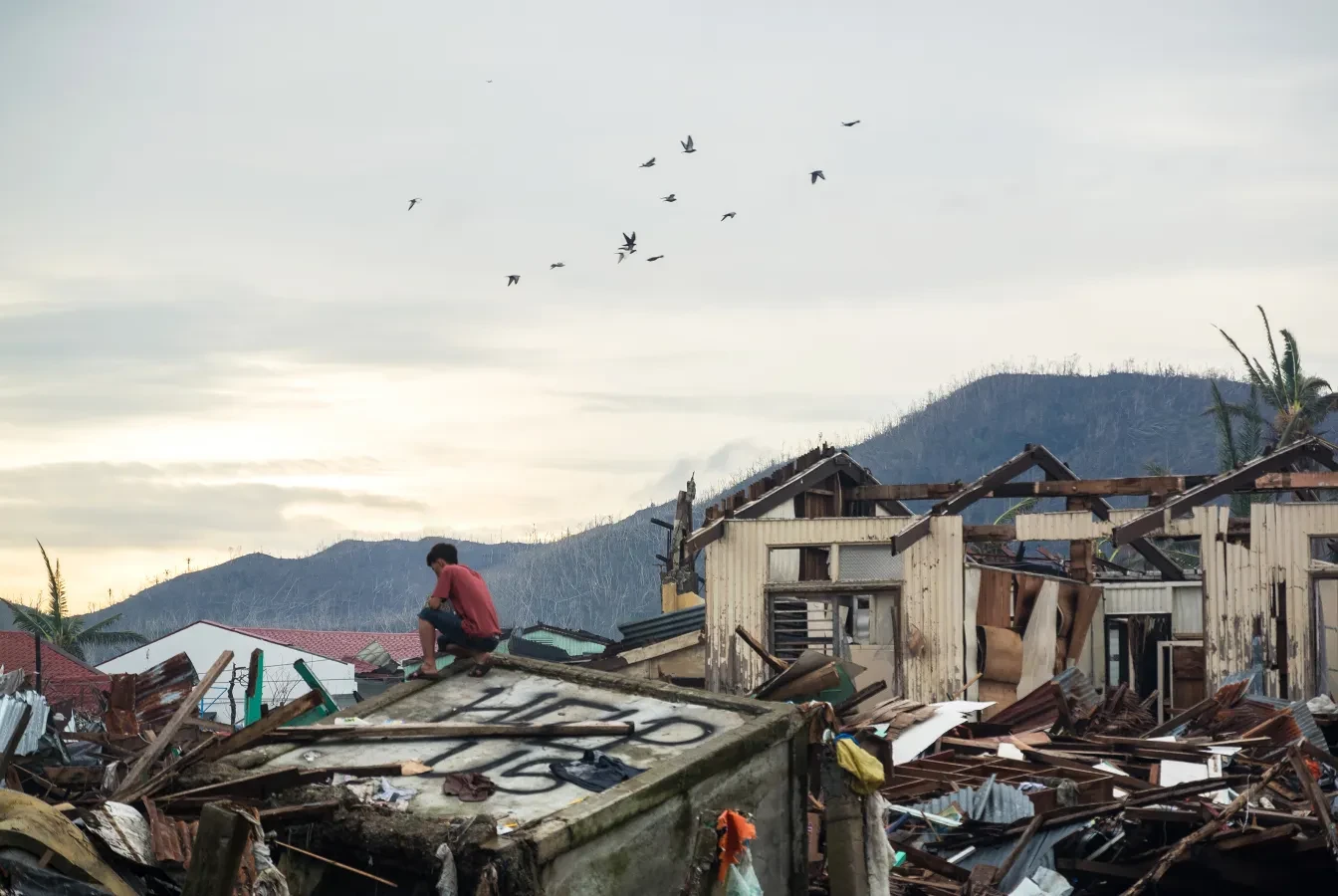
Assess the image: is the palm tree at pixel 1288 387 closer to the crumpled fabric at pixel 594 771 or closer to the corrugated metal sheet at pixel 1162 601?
the corrugated metal sheet at pixel 1162 601

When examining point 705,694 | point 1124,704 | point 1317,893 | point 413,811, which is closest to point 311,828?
point 413,811

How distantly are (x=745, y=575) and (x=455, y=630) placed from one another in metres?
12.2

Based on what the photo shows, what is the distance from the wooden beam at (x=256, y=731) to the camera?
34.4 feet

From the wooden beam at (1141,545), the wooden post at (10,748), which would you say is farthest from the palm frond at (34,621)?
the wooden post at (10,748)

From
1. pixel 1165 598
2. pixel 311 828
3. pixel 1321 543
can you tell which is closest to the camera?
pixel 311 828

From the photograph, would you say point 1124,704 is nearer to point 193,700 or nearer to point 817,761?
point 817,761

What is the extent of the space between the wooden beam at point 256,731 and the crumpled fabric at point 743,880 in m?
3.47

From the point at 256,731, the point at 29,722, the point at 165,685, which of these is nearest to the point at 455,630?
the point at 256,731

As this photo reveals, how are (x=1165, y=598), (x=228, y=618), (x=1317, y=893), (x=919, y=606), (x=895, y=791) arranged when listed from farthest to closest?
(x=228, y=618) < (x=1165, y=598) < (x=919, y=606) < (x=895, y=791) < (x=1317, y=893)

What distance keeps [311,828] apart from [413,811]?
2.23ft

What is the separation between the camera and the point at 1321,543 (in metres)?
25.8

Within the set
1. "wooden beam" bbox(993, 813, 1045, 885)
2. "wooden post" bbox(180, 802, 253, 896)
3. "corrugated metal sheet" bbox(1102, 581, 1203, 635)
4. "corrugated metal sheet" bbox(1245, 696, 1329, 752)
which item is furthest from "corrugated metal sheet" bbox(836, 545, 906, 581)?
"wooden post" bbox(180, 802, 253, 896)

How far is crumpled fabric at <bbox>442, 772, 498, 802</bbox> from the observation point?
9633mm

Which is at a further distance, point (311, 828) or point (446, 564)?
point (446, 564)
